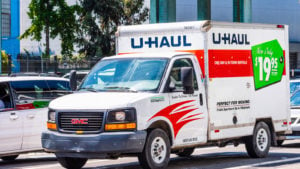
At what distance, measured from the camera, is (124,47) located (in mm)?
13617

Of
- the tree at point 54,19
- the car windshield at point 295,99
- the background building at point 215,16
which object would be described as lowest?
the car windshield at point 295,99

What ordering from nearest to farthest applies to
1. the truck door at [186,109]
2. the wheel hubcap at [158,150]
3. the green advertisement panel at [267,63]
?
the wheel hubcap at [158,150]
the truck door at [186,109]
the green advertisement panel at [267,63]

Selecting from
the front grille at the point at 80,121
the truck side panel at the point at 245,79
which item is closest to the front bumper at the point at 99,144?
the front grille at the point at 80,121

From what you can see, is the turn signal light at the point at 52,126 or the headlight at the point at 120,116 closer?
the headlight at the point at 120,116

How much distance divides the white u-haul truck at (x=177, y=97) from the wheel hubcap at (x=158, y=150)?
2 cm

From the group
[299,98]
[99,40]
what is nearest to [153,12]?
[99,40]

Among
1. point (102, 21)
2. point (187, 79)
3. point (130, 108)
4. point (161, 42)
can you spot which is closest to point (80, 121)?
point (130, 108)

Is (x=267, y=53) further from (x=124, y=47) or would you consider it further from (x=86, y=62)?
(x=86, y=62)

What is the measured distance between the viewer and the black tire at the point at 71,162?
12219 millimetres

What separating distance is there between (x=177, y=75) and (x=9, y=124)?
3597mm

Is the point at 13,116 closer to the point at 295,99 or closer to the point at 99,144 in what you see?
the point at 99,144

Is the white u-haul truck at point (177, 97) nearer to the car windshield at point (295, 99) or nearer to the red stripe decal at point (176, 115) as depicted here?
the red stripe decal at point (176, 115)

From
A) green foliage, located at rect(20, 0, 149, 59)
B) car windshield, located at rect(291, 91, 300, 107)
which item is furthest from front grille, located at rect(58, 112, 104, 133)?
green foliage, located at rect(20, 0, 149, 59)

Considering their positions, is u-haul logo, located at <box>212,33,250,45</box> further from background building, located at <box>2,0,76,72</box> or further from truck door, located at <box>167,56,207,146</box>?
background building, located at <box>2,0,76,72</box>
